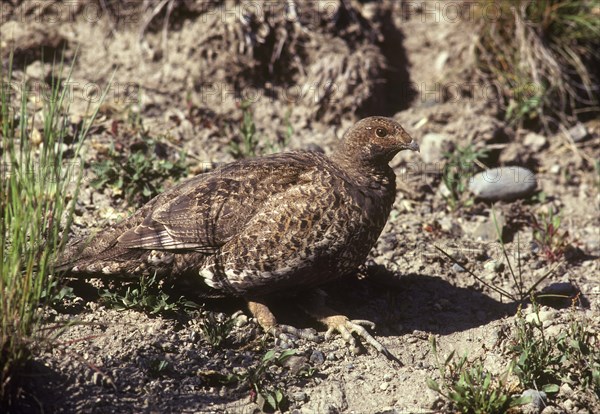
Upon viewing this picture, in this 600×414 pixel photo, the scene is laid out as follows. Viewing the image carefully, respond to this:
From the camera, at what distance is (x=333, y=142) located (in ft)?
23.2

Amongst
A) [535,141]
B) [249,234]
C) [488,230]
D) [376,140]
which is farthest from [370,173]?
[535,141]

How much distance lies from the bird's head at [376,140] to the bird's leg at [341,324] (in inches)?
38.6

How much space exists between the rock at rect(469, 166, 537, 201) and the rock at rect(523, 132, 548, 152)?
570 millimetres

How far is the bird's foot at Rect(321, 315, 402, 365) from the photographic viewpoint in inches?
192

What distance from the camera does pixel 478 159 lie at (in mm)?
6934

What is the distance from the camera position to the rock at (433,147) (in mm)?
6875

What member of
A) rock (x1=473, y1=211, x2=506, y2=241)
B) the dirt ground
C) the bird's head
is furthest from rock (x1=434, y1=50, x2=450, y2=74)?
the bird's head

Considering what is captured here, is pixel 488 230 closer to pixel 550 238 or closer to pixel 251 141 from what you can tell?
pixel 550 238

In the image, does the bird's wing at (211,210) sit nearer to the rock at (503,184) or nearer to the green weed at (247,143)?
the green weed at (247,143)

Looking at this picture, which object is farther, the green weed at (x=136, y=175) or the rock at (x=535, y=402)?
the green weed at (x=136, y=175)

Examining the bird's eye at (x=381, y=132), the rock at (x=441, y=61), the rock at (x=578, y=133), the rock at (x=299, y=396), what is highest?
the bird's eye at (x=381, y=132)

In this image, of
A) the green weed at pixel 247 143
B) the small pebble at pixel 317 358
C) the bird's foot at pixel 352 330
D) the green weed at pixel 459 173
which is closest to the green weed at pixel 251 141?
the green weed at pixel 247 143

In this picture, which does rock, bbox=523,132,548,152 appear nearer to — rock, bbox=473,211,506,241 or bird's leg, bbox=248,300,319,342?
rock, bbox=473,211,506,241

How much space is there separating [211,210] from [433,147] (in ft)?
9.04
